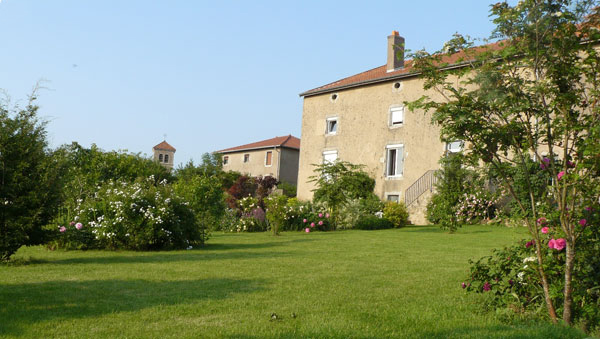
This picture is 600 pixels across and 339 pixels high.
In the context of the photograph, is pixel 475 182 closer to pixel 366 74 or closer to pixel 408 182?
pixel 408 182

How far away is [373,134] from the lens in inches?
992

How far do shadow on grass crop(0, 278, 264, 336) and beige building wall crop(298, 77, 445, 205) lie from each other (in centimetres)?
Result: 1697

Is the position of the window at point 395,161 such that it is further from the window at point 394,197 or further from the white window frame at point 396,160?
the window at point 394,197

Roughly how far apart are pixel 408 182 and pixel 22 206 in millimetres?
18072

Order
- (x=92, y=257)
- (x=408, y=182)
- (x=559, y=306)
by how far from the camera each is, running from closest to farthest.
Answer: (x=559, y=306) → (x=92, y=257) → (x=408, y=182)

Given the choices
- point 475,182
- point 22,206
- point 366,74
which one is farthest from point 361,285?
point 366,74

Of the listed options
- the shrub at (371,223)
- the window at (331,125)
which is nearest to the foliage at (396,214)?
the shrub at (371,223)

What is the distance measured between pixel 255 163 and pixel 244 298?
38.0 meters

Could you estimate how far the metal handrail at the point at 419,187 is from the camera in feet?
71.8

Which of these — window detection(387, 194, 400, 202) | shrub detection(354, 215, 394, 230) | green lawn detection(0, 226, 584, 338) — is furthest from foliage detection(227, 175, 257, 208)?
green lawn detection(0, 226, 584, 338)

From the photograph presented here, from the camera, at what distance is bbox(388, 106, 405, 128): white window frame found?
2411 centimetres

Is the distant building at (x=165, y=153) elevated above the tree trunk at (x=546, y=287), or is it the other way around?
the distant building at (x=165, y=153)

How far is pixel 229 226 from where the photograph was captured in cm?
1894

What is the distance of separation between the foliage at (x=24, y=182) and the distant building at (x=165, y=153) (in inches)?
2920
